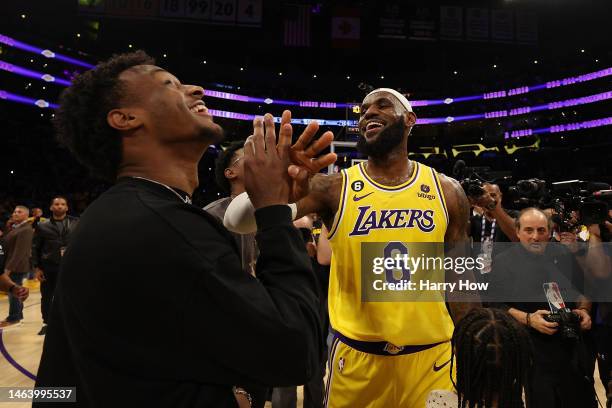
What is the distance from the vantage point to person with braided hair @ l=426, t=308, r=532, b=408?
1643 millimetres

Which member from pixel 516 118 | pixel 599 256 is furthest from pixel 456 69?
pixel 599 256

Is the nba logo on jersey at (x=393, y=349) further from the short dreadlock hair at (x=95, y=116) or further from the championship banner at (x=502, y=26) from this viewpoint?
the championship banner at (x=502, y=26)

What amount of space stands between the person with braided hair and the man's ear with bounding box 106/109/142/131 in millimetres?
1497

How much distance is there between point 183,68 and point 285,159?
89.1ft

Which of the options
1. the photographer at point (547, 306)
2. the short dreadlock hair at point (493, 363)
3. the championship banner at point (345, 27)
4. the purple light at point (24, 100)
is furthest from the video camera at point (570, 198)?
the purple light at point (24, 100)

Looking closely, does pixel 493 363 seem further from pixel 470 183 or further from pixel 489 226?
pixel 489 226

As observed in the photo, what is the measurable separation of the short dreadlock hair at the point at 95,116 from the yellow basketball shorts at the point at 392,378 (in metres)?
1.67

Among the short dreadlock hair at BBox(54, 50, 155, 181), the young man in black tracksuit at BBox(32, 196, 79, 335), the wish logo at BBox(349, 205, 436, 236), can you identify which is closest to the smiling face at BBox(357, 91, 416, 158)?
the wish logo at BBox(349, 205, 436, 236)

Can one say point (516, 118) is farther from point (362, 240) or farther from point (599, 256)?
point (362, 240)

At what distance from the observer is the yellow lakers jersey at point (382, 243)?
92.0 inches

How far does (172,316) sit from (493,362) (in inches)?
52.4

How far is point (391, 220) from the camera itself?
249 cm

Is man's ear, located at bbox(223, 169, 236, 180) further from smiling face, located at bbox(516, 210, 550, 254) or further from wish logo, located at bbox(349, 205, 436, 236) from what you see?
smiling face, located at bbox(516, 210, 550, 254)

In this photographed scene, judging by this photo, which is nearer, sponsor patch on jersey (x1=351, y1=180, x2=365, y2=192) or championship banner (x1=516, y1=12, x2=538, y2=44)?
sponsor patch on jersey (x1=351, y1=180, x2=365, y2=192)
